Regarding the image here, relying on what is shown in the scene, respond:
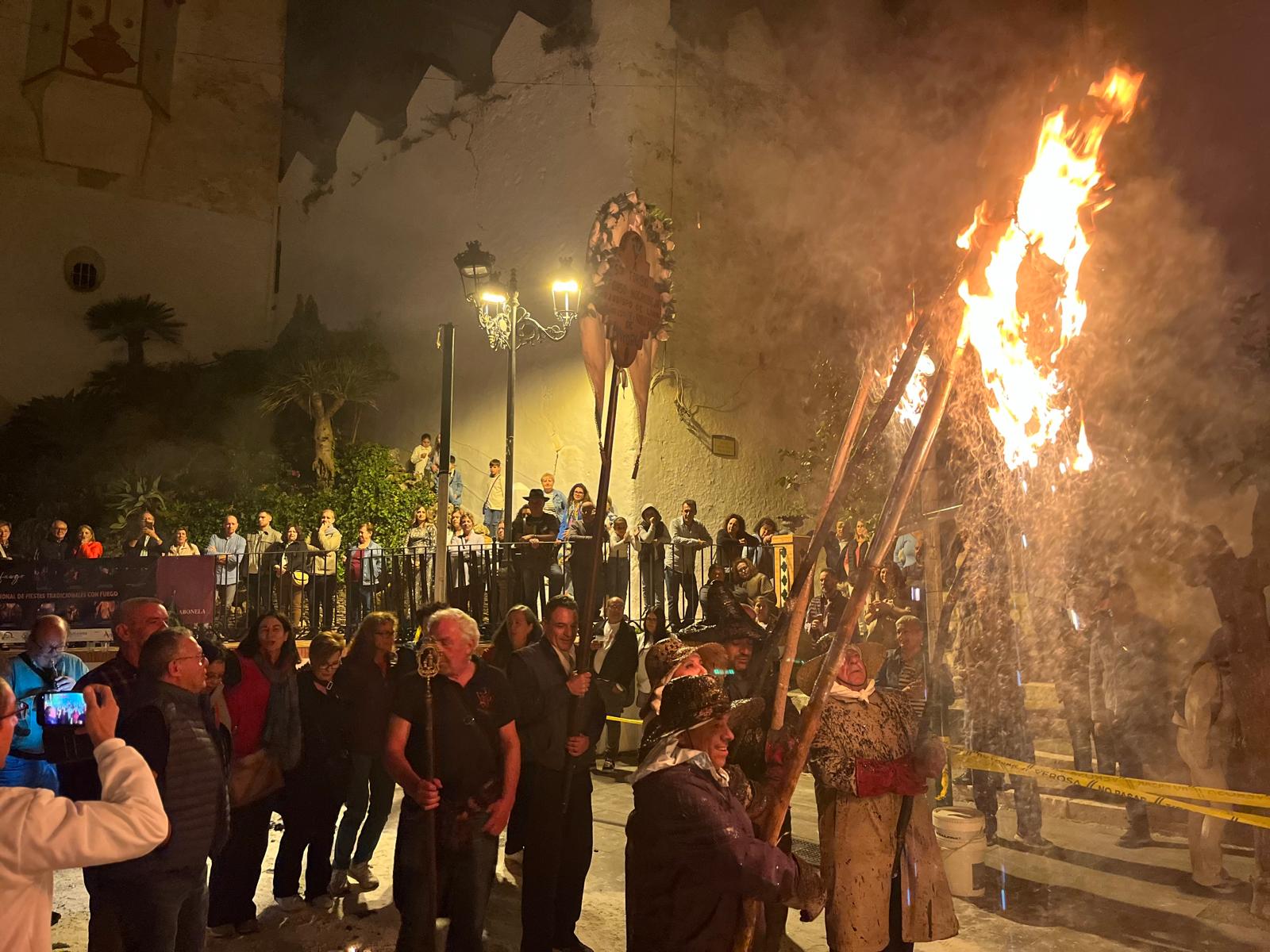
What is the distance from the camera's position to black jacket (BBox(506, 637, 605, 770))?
526cm

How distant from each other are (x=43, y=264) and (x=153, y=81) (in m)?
4.53

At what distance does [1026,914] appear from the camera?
558 centimetres

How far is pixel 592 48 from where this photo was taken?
647 inches

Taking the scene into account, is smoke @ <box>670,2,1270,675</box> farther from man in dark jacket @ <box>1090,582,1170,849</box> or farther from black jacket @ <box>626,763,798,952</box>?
black jacket @ <box>626,763,798,952</box>

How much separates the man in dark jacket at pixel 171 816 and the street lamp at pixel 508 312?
25.4ft

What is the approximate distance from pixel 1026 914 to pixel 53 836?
16.8 feet

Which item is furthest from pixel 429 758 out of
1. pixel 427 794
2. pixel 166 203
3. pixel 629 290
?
pixel 166 203

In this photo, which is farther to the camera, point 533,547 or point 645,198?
point 645,198

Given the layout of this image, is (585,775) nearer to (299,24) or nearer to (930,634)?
(930,634)

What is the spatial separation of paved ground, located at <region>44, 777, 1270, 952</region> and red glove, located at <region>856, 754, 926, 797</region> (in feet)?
4.61

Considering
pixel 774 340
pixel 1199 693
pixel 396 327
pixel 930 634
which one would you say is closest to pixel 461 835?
pixel 930 634

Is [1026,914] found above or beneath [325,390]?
beneath

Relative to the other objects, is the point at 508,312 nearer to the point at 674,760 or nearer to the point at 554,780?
the point at 554,780

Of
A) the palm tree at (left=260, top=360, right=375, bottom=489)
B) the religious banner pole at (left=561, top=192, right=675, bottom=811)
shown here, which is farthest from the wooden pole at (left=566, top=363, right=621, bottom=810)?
the palm tree at (left=260, top=360, right=375, bottom=489)
